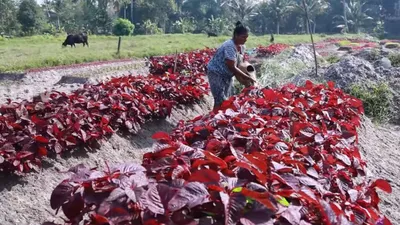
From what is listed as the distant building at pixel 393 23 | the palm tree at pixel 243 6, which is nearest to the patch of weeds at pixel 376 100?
the palm tree at pixel 243 6

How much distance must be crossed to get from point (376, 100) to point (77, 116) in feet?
13.9

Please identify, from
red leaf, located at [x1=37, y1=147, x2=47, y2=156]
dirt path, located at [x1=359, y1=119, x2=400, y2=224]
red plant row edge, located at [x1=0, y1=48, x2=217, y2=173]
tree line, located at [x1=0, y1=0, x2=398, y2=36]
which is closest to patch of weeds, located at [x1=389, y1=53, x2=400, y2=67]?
dirt path, located at [x1=359, y1=119, x2=400, y2=224]

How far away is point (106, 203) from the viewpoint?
5.02 ft

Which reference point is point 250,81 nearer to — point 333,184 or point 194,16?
point 333,184

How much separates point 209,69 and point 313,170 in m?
3.33

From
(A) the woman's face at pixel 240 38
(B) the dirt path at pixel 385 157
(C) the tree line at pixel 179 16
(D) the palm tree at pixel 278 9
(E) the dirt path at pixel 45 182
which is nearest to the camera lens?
(B) the dirt path at pixel 385 157

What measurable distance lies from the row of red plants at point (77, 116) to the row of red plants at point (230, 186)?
179 cm

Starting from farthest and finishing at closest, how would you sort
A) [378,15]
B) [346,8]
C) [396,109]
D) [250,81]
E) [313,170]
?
[378,15] < [346,8] < [396,109] < [250,81] < [313,170]

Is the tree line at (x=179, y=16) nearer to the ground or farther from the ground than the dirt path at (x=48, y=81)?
farther from the ground

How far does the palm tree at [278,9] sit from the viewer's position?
53.7 meters

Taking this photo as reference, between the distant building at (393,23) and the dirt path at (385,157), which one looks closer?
the dirt path at (385,157)

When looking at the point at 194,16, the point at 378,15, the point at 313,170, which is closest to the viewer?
the point at 313,170

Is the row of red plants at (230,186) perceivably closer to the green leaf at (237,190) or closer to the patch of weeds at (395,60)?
the green leaf at (237,190)

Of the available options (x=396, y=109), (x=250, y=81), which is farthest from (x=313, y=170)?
(x=396, y=109)
